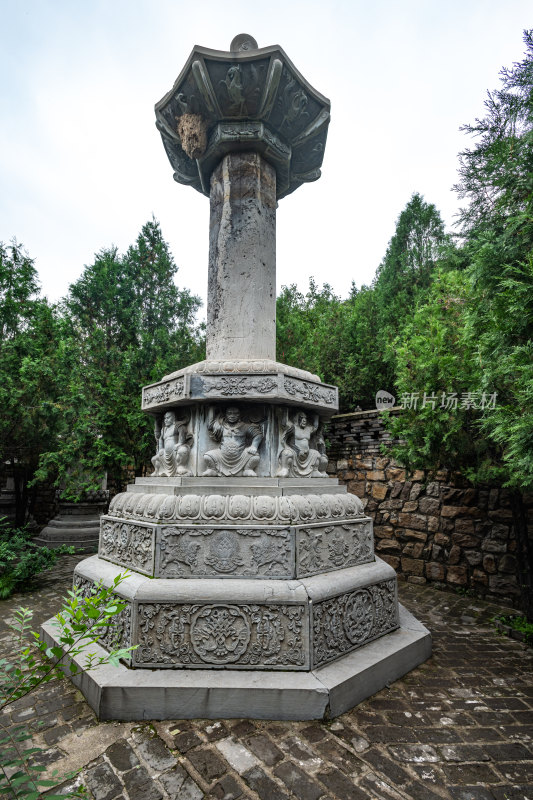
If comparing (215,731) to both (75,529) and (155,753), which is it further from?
(75,529)

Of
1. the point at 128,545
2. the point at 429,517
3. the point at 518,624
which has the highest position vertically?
the point at 128,545

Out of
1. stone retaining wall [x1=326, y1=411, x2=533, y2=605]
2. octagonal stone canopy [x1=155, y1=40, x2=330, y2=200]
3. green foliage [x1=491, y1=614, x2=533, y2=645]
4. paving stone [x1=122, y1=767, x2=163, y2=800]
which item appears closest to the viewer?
paving stone [x1=122, y1=767, x2=163, y2=800]

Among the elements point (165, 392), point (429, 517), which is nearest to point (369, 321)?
point (429, 517)

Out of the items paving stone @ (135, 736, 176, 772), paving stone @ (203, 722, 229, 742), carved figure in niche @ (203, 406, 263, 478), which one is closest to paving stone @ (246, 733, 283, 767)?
paving stone @ (203, 722, 229, 742)

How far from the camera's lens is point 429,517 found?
6711 millimetres

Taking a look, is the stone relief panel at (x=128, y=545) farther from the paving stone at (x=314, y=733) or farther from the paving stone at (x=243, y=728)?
the paving stone at (x=314, y=733)

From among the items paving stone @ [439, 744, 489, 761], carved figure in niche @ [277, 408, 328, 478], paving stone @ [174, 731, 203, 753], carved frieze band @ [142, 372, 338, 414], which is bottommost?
paving stone @ [439, 744, 489, 761]

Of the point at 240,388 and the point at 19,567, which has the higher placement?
the point at 240,388

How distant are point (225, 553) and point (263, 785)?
1259 mm

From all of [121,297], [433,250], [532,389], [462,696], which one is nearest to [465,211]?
[532,389]

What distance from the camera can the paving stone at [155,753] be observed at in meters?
Result: 2.14

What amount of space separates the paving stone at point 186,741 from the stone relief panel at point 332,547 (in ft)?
3.59

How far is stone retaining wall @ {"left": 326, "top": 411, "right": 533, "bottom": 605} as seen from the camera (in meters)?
5.73

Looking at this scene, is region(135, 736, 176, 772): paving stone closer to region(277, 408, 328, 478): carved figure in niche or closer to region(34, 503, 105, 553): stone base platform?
region(277, 408, 328, 478): carved figure in niche
